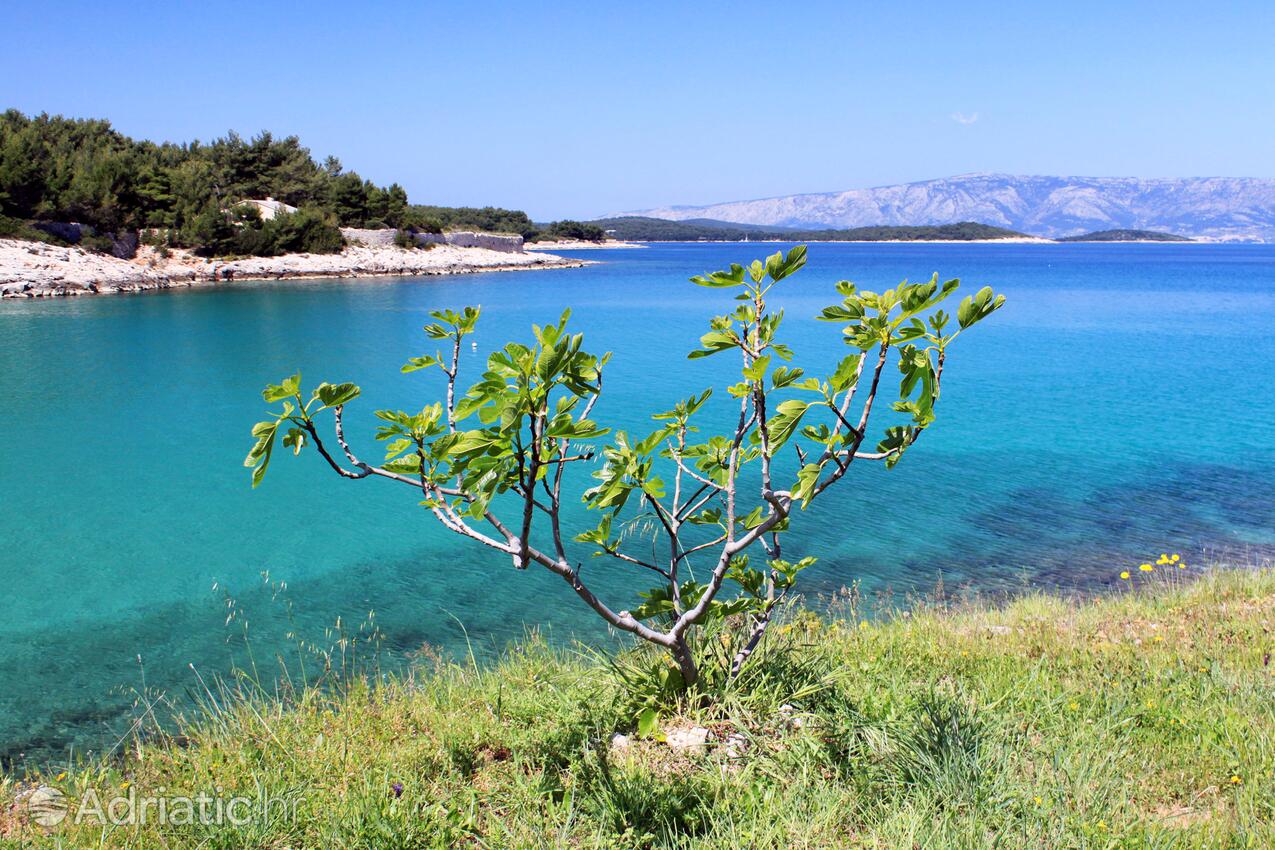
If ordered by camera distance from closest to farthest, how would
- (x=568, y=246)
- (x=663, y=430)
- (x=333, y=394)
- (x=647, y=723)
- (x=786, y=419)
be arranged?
(x=786, y=419) → (x=333, y=394) → (x=663, y=430) → (x=647, y=723) → (x=568, y=246)

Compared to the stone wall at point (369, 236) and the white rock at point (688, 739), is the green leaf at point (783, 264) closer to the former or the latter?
the white rock at point (688, 739)

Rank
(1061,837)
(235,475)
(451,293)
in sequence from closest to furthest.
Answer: (1061,837)
(235,475)
(451,293)

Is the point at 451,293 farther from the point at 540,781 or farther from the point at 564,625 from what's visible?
the point at 540,781

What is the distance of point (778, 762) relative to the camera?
344 cm

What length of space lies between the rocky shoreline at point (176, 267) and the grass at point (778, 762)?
152 ft

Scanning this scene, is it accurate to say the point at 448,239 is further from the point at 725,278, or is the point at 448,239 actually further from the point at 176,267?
the point at 725,278

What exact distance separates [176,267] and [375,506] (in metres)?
47.8

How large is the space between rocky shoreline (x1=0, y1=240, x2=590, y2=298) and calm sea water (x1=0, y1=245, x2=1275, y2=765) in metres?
17.1

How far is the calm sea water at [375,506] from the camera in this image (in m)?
7.77

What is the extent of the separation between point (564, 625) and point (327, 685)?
2.23m

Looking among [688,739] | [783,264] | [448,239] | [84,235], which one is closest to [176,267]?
[84,235]

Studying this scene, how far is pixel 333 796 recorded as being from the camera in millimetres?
3340

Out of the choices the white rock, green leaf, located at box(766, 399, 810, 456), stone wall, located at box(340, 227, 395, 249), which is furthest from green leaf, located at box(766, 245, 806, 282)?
stone wall, located at box(340, 227, 395, 249)

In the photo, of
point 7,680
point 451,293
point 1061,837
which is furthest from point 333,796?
point 451,293
